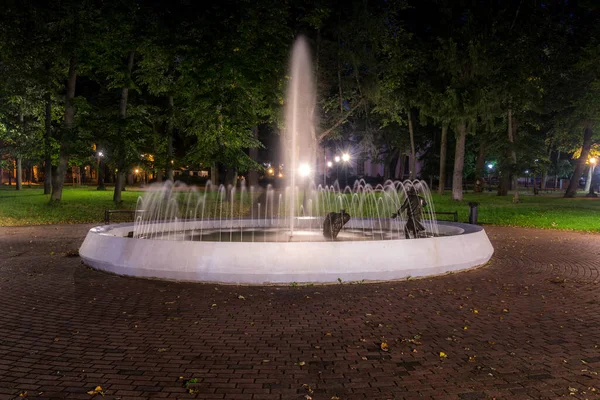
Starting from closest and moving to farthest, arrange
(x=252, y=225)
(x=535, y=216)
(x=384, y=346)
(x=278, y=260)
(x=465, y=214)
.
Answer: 1. (x=384, y=346)
2. (x=278, y=260)
3. (x=252, y=225)
4. (x=535, y=216)
5. (x=465, y=214)

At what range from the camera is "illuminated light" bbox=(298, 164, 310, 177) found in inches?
1159

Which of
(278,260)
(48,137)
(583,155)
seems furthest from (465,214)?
(48,137)

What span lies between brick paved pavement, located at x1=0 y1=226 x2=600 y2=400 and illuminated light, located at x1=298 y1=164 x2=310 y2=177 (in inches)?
790

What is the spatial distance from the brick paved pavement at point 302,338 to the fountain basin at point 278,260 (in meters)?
0.32

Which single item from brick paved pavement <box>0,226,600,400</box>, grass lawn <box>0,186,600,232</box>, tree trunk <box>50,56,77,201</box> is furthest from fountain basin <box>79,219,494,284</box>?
tree trunk <box>50,56,77,201</box>

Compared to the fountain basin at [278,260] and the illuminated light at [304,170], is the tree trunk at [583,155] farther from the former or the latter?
the fountain basin at [278,260]

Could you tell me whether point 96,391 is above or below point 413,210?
below

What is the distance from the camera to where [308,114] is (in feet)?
91.4

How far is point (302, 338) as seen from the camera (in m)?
5.89

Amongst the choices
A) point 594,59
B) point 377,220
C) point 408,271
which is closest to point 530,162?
point 594,59

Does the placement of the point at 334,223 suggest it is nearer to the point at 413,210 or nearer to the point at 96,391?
the point at 413,210

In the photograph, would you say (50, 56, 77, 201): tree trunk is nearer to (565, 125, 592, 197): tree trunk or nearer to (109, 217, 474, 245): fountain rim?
(109, 217, 474, 245): fountain rim

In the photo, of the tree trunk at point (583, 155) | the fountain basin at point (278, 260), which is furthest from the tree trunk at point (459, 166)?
the fountain basin at point (278, 260)

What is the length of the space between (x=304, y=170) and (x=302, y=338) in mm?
24985
